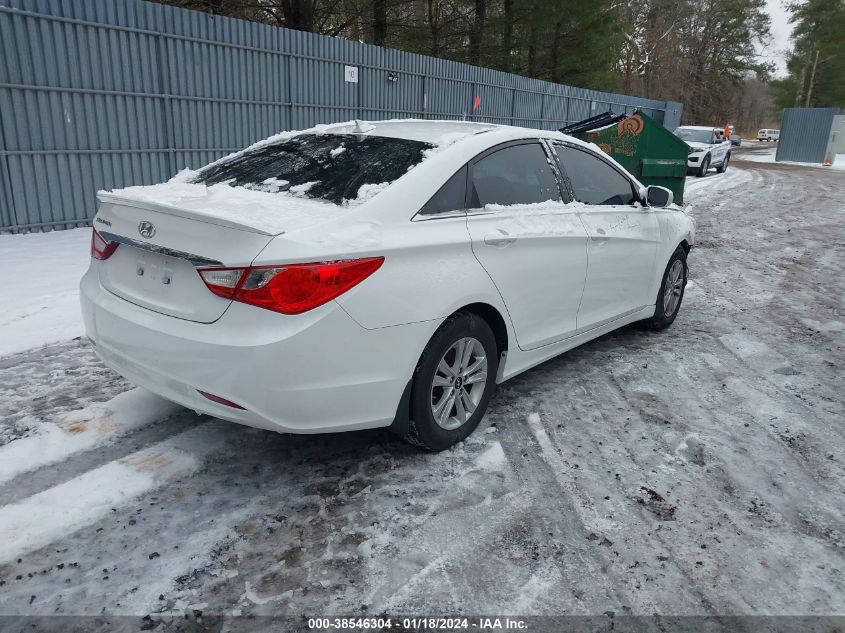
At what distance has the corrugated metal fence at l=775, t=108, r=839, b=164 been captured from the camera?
112ft

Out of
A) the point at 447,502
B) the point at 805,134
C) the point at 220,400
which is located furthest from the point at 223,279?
the point at 805,134

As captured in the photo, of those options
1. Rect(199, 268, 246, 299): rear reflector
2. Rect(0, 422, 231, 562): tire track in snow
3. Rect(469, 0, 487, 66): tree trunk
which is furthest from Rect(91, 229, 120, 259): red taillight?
Rect(469, 0, 487, 66): tree trunk

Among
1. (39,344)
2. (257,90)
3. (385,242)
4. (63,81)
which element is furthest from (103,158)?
(385,242)

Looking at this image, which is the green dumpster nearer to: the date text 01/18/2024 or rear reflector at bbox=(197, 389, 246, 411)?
rear reflector at bbox=(197, 389, 246, 411)

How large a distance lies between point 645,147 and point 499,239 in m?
8.58

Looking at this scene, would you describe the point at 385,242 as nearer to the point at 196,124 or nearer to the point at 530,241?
the point at 530,241

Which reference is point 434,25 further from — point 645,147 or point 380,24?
point 645,147

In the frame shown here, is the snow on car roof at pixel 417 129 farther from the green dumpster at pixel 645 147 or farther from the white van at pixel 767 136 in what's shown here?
the white van at pixel 767 136

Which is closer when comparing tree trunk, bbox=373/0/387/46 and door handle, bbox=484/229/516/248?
door handle, bbox=484/229/516/248

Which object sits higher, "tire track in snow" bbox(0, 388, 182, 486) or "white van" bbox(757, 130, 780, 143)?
"tire track in snow" bbox(0, 388, 182, 486)

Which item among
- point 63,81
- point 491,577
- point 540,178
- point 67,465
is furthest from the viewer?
point 63,81

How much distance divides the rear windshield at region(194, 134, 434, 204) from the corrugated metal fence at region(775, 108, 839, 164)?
37320 millimetres

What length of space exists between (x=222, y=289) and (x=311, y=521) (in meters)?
1.05

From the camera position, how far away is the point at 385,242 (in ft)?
9.63
